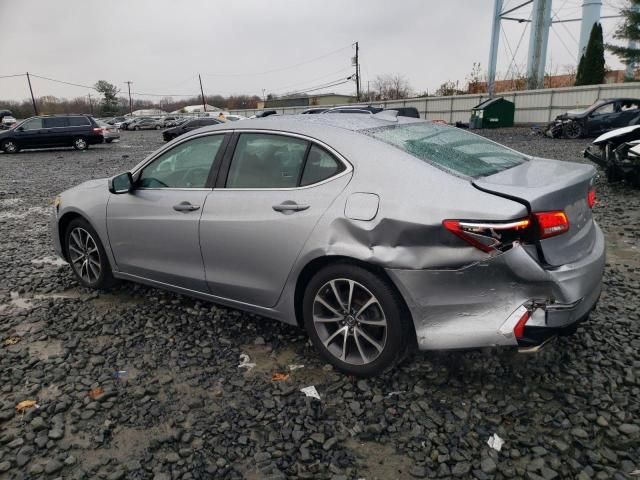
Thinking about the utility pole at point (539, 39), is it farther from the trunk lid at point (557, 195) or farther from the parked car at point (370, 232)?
the trunk lid at point (557, 195)

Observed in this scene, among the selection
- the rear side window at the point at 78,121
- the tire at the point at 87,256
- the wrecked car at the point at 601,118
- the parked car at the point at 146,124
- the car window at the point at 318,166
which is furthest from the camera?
the parked car at the point at 146,124

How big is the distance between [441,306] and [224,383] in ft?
4.69

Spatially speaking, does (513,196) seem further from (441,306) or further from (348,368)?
(348,368)

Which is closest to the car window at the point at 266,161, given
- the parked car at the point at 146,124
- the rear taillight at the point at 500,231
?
the rear taillight at the point at 500,231

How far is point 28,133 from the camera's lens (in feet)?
68.6

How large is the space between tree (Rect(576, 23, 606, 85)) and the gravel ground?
31.3 m

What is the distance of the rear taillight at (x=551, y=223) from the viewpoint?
2398mm

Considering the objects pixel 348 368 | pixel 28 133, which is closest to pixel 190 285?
pixel 348 368

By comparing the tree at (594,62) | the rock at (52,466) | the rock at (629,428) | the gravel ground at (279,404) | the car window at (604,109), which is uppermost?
the tree at (594,62)

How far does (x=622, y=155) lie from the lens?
8.02 m

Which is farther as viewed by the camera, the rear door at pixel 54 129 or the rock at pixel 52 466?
the rear door at pixel 54 129

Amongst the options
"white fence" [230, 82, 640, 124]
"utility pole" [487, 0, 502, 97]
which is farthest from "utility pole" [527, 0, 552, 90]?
"white fence" [230, 82, 640, 124]

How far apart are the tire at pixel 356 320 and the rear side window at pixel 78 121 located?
2220 cm

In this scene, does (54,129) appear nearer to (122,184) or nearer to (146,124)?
(122,184)
